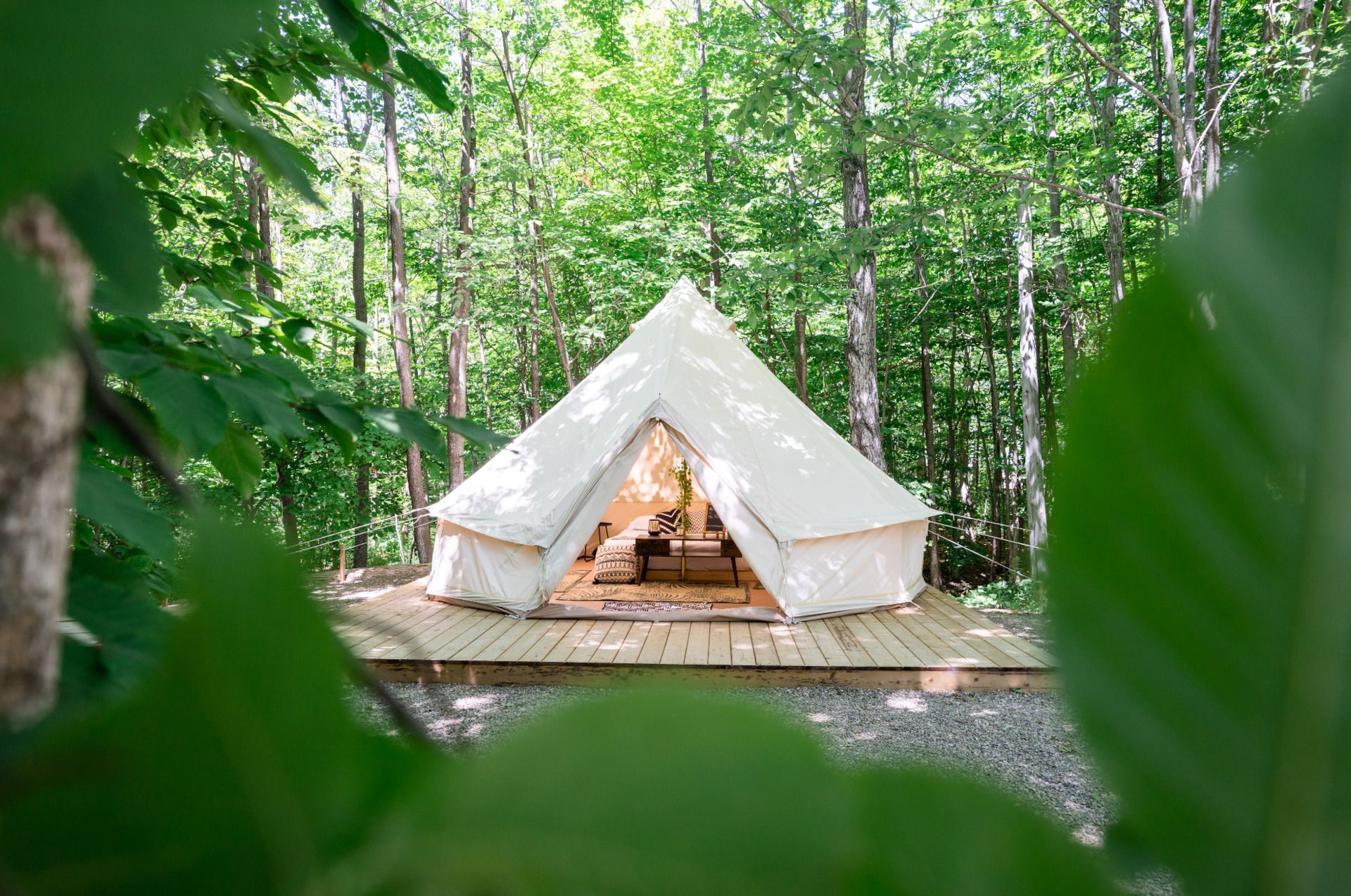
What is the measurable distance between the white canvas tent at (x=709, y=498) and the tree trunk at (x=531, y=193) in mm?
5670

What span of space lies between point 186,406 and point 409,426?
21cm

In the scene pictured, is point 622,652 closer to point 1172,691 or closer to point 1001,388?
point 1172,691

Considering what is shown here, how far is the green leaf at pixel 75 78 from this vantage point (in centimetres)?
9

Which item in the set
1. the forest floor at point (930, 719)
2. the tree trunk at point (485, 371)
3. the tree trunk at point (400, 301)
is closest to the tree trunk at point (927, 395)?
the tree trunk at point (485, 371)

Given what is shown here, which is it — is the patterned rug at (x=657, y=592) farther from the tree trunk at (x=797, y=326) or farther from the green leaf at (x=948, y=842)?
the green leaf at (x=948, y=842)

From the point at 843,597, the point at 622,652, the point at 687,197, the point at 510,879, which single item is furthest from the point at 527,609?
the point at 687,197

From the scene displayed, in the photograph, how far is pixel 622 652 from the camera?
18.0ft

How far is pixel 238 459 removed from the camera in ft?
2.88

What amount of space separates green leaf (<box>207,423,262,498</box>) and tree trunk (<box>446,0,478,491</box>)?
1161 centimetres

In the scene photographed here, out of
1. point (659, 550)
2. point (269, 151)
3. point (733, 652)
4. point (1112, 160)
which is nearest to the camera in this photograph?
point (269, 151)

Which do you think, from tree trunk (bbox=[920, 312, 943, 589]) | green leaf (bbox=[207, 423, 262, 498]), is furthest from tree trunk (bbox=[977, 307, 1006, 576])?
green leaf (bbox=[207, 423, 262, 498])

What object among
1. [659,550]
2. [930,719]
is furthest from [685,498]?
[930,719]

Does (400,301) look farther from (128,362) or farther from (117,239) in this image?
(117,239)

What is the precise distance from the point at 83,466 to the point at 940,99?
41.4ft
